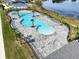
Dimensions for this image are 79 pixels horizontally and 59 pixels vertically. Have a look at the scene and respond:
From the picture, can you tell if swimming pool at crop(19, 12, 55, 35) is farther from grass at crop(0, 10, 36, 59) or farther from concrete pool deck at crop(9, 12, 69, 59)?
grass at crop(0, 10, 36, 59)

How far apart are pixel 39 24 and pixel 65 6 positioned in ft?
43.2

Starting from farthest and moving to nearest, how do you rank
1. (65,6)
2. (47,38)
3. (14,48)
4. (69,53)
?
(65,6) < (47,38) < (14,48) < (69,53)

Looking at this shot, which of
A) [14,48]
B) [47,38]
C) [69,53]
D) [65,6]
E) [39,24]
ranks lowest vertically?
[65,6]

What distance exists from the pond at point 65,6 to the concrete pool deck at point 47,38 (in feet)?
22.2

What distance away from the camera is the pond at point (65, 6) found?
32281mm

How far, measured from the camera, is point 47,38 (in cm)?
2042

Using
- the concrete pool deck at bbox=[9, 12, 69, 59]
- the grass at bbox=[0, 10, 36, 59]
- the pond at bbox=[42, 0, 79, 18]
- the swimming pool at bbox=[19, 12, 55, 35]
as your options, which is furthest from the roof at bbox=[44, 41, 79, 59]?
the pond at bbox=[42, 0, 79, 18]

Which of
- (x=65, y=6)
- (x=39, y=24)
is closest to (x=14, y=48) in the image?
(x=39, y=24)

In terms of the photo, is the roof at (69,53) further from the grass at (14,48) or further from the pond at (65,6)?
the pond at (65,6)

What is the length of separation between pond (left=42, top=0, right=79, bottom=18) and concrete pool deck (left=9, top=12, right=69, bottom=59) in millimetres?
6757

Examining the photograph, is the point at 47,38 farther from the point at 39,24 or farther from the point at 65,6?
the point at 65,6

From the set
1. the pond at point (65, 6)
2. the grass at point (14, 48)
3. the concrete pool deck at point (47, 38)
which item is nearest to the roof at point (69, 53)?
the concrete pool deck at point (47, 38)

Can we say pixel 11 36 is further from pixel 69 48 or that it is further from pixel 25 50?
pixel 69 48

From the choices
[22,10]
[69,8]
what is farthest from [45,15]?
[69,8]
